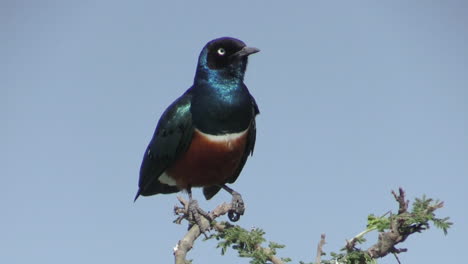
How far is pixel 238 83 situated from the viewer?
8156 millimetres

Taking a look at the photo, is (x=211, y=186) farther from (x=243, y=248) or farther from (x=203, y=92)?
(x=243, y=248)

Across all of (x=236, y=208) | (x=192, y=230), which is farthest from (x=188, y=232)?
(x=236, y=208)

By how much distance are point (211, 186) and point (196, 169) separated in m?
0.72

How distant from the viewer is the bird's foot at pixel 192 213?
18.0 feet

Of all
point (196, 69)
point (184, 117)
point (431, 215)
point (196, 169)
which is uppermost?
point (196, 69)

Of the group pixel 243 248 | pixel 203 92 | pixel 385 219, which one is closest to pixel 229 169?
pixel 203 92

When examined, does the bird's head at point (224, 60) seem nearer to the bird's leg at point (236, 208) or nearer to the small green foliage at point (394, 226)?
the bird's leg at point (236, 208)

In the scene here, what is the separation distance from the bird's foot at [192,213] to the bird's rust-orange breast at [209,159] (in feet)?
4.50

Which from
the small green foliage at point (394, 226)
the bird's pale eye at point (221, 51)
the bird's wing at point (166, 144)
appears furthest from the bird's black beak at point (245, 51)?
the small green foliage at point (394, 226)

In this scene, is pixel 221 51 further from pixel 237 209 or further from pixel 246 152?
pixel 237 209

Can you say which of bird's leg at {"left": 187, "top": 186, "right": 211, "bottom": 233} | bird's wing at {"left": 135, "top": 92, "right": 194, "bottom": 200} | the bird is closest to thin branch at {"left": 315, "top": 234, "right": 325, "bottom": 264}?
bird's leg at {"left": 187, "top": 186, "right": 211, "bottom": 233}

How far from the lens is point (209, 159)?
25.9 ft

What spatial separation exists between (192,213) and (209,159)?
195cm

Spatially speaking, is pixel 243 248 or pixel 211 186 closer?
pixel 243 248
